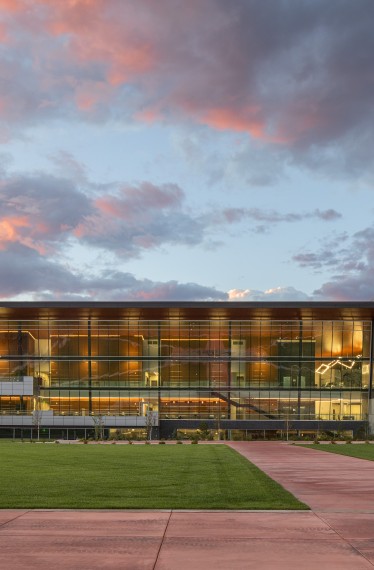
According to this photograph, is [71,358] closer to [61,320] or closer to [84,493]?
[61,320]

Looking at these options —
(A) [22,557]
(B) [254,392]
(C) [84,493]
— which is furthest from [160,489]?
(B) [254,392]

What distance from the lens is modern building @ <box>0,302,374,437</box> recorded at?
76750mm

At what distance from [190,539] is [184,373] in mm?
68736

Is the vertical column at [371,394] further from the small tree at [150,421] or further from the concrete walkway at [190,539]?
the concrete walkway at [190,539]

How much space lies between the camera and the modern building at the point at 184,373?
3022 inches

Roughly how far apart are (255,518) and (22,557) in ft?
15.4

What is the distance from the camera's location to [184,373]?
78125 mm

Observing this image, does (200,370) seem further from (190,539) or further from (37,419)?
(190,539)

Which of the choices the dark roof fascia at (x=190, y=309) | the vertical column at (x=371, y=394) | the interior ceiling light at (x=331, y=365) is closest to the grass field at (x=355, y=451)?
the dark roof fascia at (x=190, y=309)

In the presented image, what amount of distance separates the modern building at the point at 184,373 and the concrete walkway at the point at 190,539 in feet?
211

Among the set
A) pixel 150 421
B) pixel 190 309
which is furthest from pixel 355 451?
pixel 150 421

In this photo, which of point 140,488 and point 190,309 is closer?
point 140,488

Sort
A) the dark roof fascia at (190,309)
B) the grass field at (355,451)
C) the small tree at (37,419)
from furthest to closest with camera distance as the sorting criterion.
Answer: the small tree at (37,419), the dark roof fascia at (190,309), the grass field at (355,451)

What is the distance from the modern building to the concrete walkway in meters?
64.3
